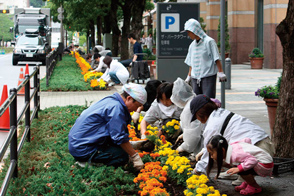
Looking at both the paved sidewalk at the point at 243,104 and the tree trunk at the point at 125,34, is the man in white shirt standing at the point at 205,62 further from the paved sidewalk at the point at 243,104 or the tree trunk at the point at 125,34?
the tree trunk at the point at 125,34

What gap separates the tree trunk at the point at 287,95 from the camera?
545cm

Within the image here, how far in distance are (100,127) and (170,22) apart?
5.36 m

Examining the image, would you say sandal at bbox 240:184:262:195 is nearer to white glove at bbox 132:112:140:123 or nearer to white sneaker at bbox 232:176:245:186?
white sneaker at bbox 232:176:245:186

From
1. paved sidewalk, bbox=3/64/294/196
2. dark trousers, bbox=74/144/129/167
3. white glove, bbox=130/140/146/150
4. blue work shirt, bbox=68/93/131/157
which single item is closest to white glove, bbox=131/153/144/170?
dark trousers, bbox=74/144/129/167

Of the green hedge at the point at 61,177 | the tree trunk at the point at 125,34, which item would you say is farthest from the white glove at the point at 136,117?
the tree trunk at the point at 125,34

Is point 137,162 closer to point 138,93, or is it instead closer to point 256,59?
point 138,93

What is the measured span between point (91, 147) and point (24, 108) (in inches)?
93.3

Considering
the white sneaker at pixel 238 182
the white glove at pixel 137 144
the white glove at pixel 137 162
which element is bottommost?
the white sneaker at pixel 238 182

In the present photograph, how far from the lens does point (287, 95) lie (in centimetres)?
552

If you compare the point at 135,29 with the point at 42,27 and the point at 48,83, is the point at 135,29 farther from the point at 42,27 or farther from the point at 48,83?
the point at 42,27

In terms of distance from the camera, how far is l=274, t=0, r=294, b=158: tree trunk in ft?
17.9

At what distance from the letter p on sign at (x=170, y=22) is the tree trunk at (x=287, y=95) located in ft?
14.7

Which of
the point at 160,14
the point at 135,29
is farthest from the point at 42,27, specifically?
the point at 160,14

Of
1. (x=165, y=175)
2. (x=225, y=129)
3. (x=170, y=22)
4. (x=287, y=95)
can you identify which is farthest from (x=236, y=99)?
(x=165, y=175)
